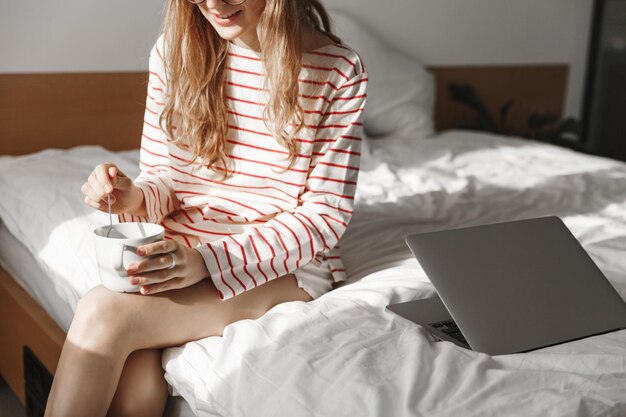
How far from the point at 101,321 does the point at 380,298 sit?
0.42 m

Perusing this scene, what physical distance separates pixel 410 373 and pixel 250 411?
199 mm

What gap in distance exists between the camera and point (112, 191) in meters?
1.09

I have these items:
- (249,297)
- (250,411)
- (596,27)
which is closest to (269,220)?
(249,297)

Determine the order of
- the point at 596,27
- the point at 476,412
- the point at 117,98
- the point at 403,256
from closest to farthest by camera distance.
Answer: the point at 476,412 → the point at 403,256 → the point at 117,98 → the point at 596,27

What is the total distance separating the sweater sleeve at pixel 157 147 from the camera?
1.24 m

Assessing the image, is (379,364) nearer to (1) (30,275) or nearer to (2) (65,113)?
(1) (30,275)

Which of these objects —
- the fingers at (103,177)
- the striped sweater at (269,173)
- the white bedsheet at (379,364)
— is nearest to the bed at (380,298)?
the white bedsheet at (379,364)

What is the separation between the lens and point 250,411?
0.86 meters

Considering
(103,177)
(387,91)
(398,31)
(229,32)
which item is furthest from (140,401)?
(398,31)

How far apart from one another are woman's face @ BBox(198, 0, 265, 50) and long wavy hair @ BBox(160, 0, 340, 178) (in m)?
0.02

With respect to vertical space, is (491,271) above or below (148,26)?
below

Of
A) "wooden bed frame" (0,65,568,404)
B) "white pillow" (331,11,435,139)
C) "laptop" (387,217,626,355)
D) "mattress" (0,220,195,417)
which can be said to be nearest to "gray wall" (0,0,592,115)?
"wooden bed frame" (0,65,568,404)

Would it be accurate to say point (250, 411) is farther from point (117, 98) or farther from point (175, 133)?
point (117, 98)

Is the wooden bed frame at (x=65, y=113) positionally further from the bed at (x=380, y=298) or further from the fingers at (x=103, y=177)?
the fingers at (x=103, y=177)
